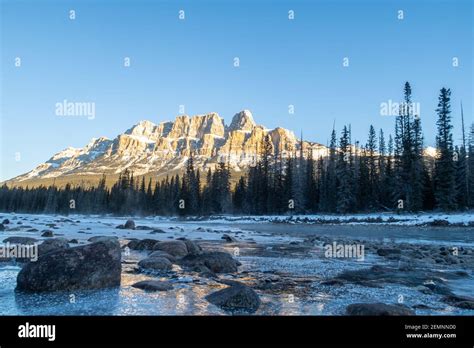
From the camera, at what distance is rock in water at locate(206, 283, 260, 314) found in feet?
22.6

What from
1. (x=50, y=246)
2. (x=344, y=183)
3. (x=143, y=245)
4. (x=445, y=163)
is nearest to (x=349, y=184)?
(x=344, y=183)

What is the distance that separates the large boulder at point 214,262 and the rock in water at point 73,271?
3.83 m

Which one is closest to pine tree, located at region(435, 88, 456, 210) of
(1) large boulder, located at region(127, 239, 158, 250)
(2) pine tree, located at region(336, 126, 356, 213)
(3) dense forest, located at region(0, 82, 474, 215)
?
(3) dense forest, located at region(0, 82, 474, 215)

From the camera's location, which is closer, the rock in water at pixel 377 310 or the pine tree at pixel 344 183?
the rock in water at pixel 377 310

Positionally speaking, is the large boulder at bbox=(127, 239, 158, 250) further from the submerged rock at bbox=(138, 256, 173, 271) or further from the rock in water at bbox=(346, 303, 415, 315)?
the rock in water at bbox=(346, 303, 415, 315)

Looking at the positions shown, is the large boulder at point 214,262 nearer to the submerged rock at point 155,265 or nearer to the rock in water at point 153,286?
the submerged rock at point 155,265

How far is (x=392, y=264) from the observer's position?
13.9 metres

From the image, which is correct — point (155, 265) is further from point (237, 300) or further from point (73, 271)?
point (237, 300)

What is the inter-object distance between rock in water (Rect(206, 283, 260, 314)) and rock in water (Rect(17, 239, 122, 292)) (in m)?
2.87

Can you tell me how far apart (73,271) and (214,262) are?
4.94 meters

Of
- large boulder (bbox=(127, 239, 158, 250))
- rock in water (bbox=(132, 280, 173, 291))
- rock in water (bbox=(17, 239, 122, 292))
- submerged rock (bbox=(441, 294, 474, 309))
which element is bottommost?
large boulder (bbox=(127, 239, 158, 250))

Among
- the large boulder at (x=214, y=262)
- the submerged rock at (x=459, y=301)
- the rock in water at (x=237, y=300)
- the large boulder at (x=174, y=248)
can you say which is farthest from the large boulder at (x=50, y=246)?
the submerged rock at (x=459, y=301)

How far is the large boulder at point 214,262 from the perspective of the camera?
11690 millimetres
